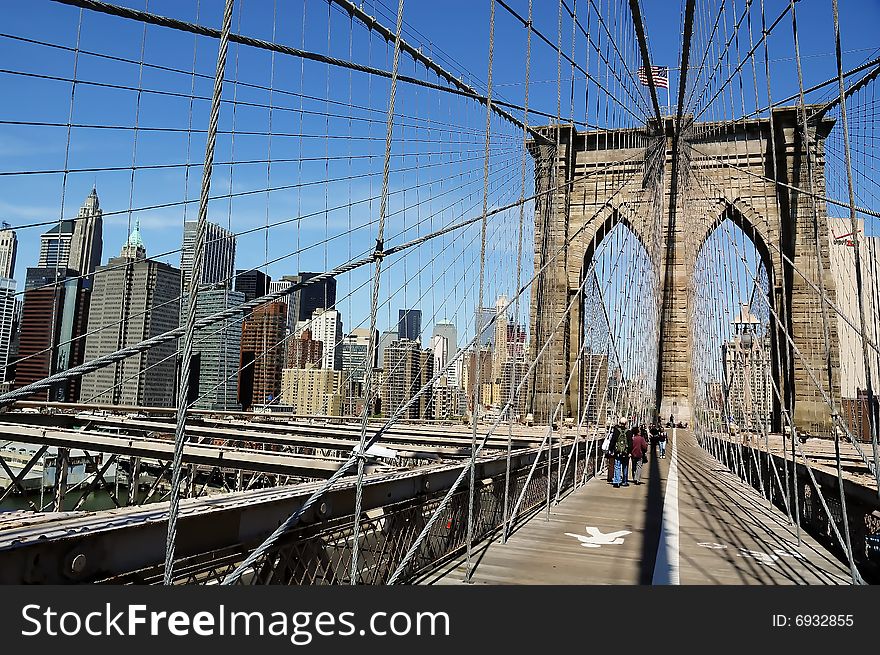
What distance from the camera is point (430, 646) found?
1927 millimetres

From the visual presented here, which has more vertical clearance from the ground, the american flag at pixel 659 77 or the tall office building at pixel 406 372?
the american flag at pixel 659 77

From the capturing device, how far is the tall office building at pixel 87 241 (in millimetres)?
4615

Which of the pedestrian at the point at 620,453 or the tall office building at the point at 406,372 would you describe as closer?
the tall office building at the point at 406,372

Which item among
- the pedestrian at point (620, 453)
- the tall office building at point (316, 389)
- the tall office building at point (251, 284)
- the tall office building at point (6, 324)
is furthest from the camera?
the tall office building at point (316, 389)

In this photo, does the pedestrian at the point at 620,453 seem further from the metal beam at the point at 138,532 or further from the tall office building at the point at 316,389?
the tall office building at the point at 316,389

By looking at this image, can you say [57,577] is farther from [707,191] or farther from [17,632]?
[707,191]

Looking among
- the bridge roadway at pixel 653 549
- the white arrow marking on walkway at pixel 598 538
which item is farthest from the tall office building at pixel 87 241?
the white arrow marking on walkway at pixel 598 538

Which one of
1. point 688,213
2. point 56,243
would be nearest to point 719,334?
point 688,213

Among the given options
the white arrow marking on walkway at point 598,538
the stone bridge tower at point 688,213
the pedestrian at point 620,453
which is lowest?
the white arrow marking on walkway at point 598,538

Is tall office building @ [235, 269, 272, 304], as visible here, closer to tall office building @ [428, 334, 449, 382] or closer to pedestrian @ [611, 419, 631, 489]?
tall office building @ [428, 334, 449, 382]

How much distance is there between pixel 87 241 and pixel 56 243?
15.4 inches

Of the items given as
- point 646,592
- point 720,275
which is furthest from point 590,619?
point 720,275

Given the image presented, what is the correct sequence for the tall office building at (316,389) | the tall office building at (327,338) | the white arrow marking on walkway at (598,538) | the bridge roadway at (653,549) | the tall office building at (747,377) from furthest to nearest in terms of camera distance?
the tall office building at (316,389) < the tall office building at (747,377) < the tall office building at (327,338) < the white arrow marking on walkway at (598,538) < the bridge roadway at (653,549)

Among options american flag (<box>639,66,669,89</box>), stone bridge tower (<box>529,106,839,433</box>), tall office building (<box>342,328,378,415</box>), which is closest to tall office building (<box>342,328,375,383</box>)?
tall office building (<box>342,328,378,415</box>)
